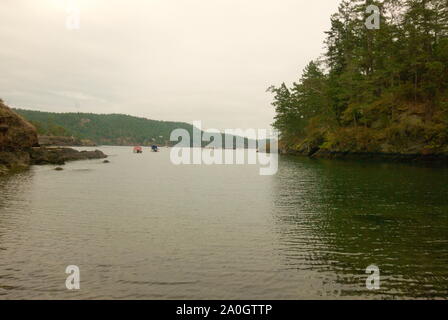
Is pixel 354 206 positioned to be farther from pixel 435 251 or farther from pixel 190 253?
pixel 190 253

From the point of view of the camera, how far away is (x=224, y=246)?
12508mm

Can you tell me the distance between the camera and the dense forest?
52.6 meters

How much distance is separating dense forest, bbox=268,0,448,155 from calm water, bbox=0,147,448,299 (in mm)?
38417

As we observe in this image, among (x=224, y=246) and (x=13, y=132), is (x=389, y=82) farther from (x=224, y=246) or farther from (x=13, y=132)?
(x=13, y=132)

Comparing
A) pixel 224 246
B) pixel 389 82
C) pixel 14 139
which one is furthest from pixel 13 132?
pixel 389 82

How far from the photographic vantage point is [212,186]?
1265 inches

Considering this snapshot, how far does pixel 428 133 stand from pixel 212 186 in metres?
41.4

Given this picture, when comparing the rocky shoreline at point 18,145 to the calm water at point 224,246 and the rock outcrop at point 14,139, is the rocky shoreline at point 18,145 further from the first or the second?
the calm water at point 224,246

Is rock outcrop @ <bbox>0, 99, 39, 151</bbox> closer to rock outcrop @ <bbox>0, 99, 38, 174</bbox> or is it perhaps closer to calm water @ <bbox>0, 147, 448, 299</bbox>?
rock outcrop @ <bbox>0, 99, 38, 174</bbox>

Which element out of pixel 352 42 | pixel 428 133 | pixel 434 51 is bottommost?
pixel 428 133

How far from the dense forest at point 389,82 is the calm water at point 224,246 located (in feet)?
126

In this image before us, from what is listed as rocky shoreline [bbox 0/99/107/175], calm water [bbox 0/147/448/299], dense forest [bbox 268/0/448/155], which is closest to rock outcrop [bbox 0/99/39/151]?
rocky shoreline [bbox 0/99/107/175]

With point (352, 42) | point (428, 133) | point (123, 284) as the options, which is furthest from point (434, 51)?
point (123, 284)

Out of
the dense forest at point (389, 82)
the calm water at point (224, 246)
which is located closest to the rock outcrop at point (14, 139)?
the calm water at point (224, 246)
